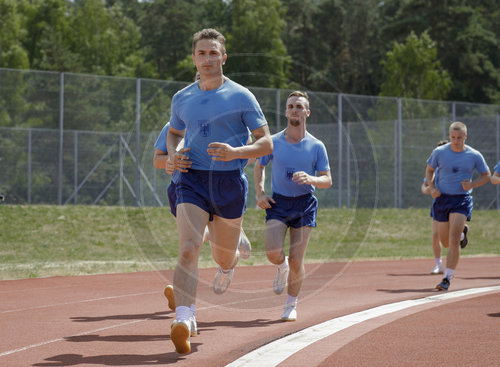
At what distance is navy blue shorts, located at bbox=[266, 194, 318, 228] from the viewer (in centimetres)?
835

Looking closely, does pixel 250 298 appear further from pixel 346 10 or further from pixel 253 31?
pixel 346 10

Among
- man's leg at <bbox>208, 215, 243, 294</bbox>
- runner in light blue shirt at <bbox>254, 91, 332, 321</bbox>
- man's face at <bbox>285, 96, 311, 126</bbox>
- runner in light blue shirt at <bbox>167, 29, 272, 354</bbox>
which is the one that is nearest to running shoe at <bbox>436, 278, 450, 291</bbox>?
runner in light blue shirt at <bbox>254, 91, 332, 321</bbox>

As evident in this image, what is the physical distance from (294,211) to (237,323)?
128 cm

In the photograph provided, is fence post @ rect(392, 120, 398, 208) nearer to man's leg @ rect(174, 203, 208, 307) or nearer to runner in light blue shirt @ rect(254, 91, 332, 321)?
runner in light blue shirt @ rect(254, 91, 332, 321)

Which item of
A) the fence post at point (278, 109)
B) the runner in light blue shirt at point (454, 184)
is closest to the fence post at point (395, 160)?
the fence post at point (278, 109)

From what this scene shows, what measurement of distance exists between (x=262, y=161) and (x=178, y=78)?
44494 mm

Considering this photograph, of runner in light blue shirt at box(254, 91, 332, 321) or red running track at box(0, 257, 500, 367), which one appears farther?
runner in light blue shirt at box(254, 91, 332, 321)

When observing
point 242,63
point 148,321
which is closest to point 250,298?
point 148,321

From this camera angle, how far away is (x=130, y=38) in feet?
202

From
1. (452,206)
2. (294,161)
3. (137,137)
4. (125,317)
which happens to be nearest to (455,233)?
(452,206)

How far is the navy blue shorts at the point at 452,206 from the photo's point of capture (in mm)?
11266

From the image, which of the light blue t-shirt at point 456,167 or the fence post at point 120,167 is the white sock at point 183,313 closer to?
the light blue t-shirt at point 456,167

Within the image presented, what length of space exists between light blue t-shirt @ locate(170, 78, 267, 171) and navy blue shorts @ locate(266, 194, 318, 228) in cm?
193

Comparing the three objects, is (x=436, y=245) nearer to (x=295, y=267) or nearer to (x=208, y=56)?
(x=295, y=267)
